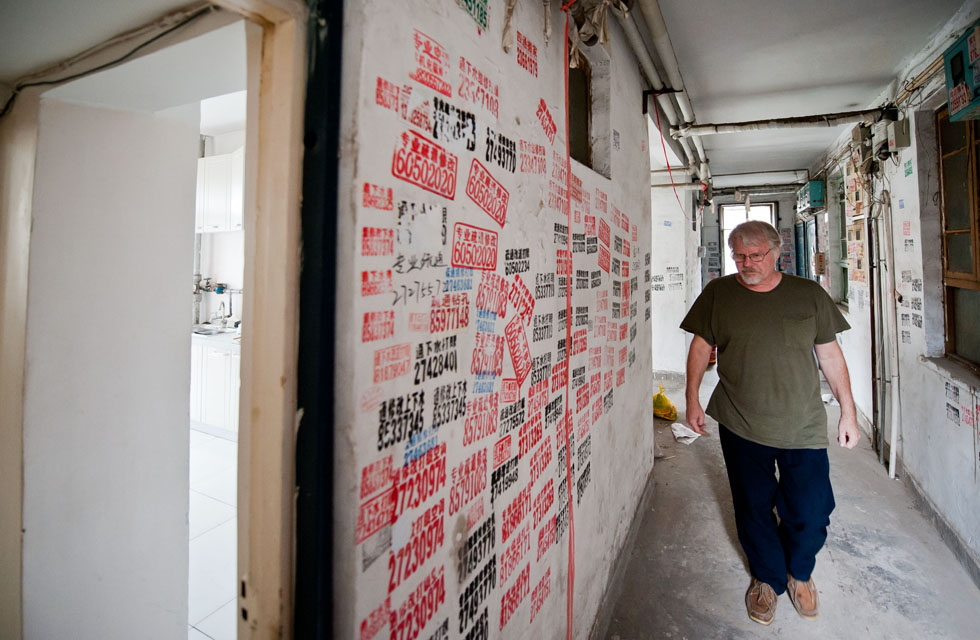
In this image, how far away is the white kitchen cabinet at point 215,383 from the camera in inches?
155

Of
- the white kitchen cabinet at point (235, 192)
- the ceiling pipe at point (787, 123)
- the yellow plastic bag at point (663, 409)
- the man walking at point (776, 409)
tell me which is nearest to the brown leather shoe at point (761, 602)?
the man walking at point (776, 409)

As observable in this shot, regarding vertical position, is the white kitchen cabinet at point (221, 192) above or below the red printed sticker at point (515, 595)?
above

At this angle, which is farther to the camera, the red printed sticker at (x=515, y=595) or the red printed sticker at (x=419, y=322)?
the red printed sticker at (x=515, y=595)

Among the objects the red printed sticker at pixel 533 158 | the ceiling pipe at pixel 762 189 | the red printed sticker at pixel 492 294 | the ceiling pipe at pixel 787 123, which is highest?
the ceiling pipe at pixel 762 189

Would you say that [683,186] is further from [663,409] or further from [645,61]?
[645,61]

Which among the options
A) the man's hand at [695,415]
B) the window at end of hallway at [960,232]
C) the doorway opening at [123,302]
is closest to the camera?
the doorway opening at [123,302]

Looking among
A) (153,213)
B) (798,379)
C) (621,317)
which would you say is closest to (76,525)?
(153,213)

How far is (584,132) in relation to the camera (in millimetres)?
2176

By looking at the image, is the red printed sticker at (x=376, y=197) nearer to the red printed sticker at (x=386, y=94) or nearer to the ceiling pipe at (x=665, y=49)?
the red printed sticker at (x=386, y=94)

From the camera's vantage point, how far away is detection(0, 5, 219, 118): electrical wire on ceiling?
0.91m

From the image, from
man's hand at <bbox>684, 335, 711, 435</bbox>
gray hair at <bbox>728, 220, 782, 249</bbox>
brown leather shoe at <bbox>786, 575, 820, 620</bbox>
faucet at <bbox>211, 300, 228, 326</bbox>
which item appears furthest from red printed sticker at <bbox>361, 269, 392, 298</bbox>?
faucet at <bbox>211, 300, 228, 326</bbox>

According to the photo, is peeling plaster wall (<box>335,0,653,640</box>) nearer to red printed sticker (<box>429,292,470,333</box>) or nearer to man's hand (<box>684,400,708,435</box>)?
red printed sticker (<box>429,292,470,333</box>)

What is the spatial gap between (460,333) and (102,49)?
1.04 metres

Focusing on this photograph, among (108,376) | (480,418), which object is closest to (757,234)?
(480,418)
